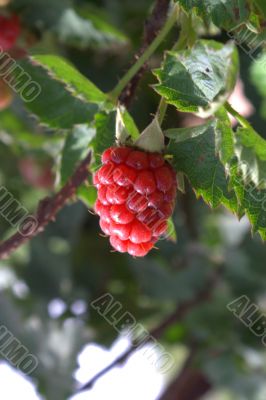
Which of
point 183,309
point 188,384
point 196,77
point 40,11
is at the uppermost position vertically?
point 40,11

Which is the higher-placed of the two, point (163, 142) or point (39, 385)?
point (163, 142)

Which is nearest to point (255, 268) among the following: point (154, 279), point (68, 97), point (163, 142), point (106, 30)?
point (154, 279)

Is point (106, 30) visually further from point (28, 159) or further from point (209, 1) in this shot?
point (209, 1)

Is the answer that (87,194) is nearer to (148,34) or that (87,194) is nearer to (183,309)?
(148,34)

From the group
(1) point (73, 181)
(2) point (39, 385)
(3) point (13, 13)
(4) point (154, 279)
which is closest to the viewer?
(1) point (73, 181)

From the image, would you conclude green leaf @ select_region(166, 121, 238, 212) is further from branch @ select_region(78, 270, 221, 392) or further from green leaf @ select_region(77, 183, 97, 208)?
branch @ select_region(78, 270, 221, 392)

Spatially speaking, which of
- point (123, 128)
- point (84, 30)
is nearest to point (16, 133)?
point (84, 30)

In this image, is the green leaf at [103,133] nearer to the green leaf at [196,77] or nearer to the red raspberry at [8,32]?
the green leaf at [196,77]
